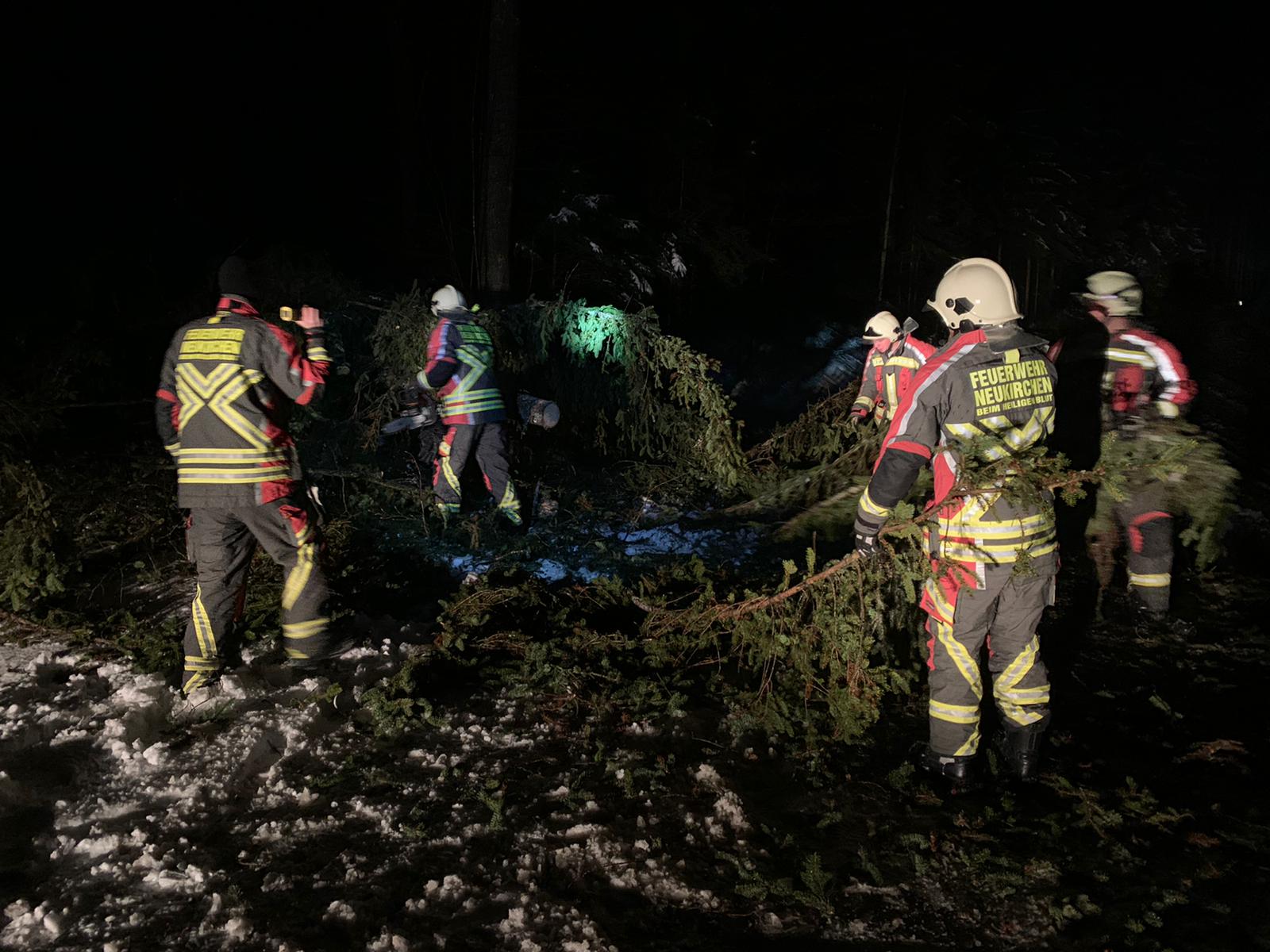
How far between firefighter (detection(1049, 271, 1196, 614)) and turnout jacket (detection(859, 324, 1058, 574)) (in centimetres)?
230

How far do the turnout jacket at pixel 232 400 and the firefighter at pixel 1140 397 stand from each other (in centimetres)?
515

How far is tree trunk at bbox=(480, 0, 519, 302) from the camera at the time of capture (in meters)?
8.59

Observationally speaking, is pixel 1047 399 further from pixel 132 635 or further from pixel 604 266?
pixel 604 266

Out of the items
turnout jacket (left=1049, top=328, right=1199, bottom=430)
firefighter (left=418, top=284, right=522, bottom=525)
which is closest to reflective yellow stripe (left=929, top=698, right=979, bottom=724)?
turnout jacket (left=1049, top=328, right=1199, bottom=430)

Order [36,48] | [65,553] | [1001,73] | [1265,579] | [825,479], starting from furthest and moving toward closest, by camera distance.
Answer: [1001,73] → [36,48] → [825,479] → [1265,579] → [65,553]

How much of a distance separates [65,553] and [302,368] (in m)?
2.87

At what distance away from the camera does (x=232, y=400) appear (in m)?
3.88

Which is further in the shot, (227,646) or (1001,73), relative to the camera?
(1001,73)

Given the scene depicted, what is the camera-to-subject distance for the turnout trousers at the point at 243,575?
3955 millimetres

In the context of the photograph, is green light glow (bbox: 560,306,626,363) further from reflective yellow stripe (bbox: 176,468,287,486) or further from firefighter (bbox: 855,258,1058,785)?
firefighter (bbox: 855,258,1058,785)

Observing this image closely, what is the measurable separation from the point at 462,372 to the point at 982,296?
438cm

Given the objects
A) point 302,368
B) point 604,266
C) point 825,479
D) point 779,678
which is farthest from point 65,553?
point 604,266

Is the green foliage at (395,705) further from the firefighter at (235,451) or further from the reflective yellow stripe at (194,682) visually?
the reflective yellow stripe at (194,682)

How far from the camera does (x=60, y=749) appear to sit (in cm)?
344
